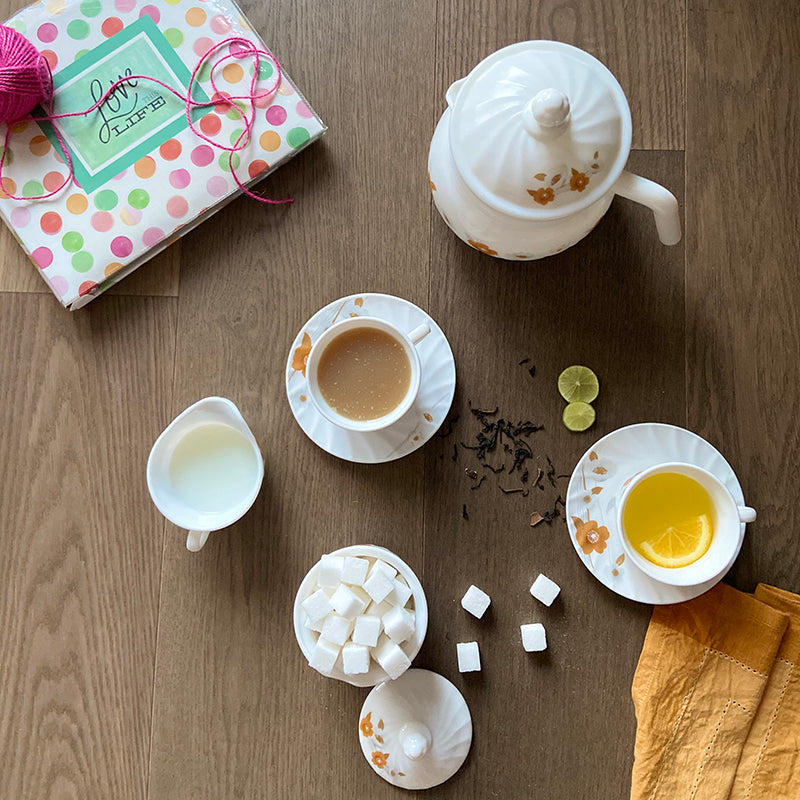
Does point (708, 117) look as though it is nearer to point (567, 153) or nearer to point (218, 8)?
point (567, 153)

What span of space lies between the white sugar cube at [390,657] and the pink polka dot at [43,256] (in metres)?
0.57

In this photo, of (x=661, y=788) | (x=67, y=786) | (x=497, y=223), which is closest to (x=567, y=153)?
(x=497, y=223)

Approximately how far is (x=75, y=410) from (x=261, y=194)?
1.11 ft

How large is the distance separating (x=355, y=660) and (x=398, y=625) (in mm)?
58

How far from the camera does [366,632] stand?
83 centimetres

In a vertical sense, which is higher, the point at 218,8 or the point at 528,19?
the point at 218,8

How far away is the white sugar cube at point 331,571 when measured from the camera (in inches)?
33.5

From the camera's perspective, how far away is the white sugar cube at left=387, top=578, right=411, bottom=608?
0.86 m

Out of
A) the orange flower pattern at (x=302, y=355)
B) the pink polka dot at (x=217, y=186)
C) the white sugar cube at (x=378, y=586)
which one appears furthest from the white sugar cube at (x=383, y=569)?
the pink polka dot at (x=217, y=186)

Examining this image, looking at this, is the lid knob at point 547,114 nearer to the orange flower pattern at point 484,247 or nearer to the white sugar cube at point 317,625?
the orange flower pattern at point 484,247

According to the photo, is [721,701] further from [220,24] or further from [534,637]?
[220,24]

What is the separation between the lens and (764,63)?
0.94 metres

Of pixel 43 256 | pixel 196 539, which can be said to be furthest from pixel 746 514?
pixel 43 256

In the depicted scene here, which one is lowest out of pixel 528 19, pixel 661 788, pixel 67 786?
pixel 661 788
